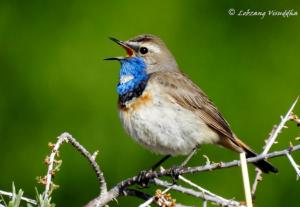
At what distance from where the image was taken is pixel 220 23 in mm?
5070

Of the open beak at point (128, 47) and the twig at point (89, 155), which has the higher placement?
the open beak at point (128, 47)

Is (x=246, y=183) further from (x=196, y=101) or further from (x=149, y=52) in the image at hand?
(x=149, y=52)

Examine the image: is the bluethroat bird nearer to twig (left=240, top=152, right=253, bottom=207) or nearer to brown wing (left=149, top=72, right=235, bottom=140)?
brown wing (left=149, top=72, right=235, bottom=140)

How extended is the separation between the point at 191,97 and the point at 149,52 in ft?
1.55

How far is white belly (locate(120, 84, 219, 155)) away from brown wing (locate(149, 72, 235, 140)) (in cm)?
11

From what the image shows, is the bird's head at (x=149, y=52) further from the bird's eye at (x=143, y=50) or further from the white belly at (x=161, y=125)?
the white belly at (x=161, y=125)

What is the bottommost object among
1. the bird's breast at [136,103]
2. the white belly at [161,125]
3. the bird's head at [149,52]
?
the white belly at [161,125]

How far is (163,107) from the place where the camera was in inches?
167

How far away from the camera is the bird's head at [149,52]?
186 inches

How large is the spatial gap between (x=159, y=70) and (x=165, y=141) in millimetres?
757

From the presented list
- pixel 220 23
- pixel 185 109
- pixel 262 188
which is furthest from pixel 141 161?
pixel 220 23

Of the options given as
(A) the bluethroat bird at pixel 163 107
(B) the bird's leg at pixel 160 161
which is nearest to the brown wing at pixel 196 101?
(A) the bluethroat bird at pixel 163 107

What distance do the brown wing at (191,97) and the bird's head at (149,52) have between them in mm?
139

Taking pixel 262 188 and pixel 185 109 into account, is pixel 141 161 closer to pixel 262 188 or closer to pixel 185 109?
pixel 185 109
